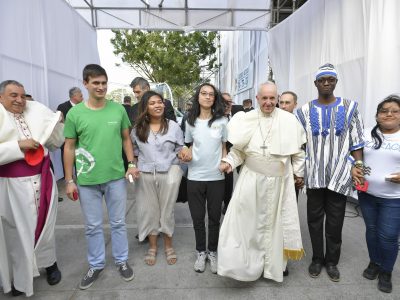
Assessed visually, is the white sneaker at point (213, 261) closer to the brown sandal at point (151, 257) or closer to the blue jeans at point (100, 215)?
the brown sandal at point (151, 257)

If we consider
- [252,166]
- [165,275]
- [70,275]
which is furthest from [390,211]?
[70,275]

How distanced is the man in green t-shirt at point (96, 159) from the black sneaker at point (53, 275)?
0.24 meters

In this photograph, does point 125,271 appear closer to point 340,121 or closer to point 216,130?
point 216,130

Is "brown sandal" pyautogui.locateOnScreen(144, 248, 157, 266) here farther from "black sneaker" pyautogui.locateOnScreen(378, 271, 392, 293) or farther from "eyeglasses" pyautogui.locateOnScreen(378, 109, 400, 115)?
"eyeglasses" pyautogui.locateOnScreen(378, 109, 400, 115)

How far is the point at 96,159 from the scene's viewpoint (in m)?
2.55

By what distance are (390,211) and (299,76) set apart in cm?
429

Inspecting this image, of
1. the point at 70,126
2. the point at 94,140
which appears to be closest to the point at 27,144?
the point at 70,126

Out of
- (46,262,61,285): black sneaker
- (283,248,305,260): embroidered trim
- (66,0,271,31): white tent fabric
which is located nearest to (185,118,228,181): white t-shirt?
(283,248,305,260): embroidered trim

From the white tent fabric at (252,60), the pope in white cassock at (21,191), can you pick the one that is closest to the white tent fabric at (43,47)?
the pope in white cassock at (21,191)

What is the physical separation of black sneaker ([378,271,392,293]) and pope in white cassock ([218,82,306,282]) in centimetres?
74

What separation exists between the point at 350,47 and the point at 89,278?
183 inches

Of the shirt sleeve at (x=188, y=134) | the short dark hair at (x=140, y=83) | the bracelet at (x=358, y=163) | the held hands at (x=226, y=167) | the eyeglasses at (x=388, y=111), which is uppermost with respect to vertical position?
the short dark hair at (x=140, y=83)

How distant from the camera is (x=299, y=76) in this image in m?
6.26

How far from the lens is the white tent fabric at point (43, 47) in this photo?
475 cm
